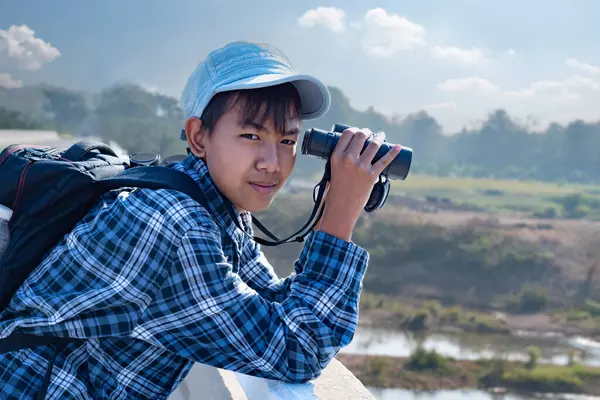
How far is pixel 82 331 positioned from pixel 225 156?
13.4 inches

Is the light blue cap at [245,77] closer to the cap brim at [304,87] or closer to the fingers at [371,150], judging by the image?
the cap brim at [304,87]

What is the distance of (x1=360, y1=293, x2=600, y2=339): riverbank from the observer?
2981 centimetres

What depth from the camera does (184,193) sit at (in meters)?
0.93

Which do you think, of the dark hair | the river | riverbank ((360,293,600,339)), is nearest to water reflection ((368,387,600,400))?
the river

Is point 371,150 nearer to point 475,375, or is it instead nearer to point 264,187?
point 264,187

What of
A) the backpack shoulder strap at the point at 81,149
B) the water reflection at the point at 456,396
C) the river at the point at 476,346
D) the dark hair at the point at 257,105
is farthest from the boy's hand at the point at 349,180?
the river at the point at 476,346

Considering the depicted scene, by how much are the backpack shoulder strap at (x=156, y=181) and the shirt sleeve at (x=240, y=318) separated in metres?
0.07

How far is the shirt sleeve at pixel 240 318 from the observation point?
0.87 meters

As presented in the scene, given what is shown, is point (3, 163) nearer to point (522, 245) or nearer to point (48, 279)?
point (48, 279)

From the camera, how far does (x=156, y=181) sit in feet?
3.06

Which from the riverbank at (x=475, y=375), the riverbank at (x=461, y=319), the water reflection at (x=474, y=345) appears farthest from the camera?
the riverbank at (x=461, y=319)

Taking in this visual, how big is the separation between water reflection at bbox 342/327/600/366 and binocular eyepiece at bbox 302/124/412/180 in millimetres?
26371

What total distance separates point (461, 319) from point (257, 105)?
1209 inches

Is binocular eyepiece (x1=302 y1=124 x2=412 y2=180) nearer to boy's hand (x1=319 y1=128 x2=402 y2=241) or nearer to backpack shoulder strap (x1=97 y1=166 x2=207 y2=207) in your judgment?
boy's hand (x1=319 y1=128 x2=402 y2=241)
